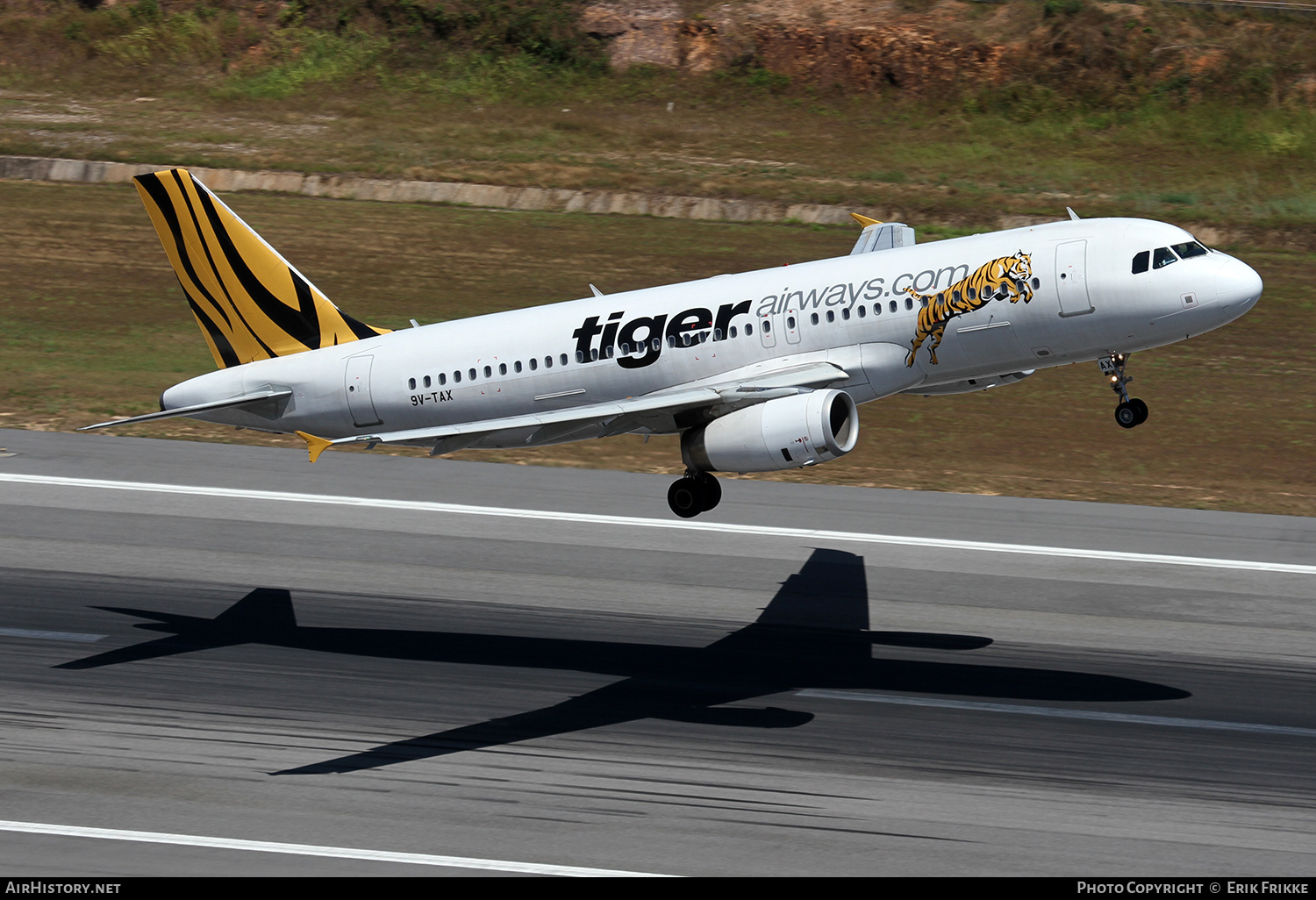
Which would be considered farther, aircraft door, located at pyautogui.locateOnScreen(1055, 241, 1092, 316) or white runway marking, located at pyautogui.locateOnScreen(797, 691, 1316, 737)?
aircraft door, located at pyautogui.locateOnScreen(1055, 241, 1092, 316)

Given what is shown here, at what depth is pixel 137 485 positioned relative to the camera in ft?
127

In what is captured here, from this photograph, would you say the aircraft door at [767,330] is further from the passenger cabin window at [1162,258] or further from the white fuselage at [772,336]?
the passenger cabin window at [1162,258]

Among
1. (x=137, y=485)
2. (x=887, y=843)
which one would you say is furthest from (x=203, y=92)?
(x=887, y=843)

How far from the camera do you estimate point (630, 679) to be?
92.2 ft

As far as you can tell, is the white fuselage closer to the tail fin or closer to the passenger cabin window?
the passenger cabin window

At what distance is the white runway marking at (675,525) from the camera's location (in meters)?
34.2

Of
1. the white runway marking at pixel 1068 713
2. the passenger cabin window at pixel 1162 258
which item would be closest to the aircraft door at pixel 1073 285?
the passenger cabin window at pixel 1162 258

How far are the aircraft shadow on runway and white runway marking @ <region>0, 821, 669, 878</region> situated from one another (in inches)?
96.7

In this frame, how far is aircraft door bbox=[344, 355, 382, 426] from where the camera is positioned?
3197 centimetres

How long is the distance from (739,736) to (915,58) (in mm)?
53653

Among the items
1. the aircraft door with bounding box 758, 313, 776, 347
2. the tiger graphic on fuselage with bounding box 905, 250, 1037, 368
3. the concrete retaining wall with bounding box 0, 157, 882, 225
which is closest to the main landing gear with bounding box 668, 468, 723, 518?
the aircraft door with bounding box 758, 313, 776, 347

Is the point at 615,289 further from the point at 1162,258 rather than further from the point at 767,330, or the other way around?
the point at 1162,258

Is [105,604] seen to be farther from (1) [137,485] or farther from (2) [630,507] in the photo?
(2) [630,507]
